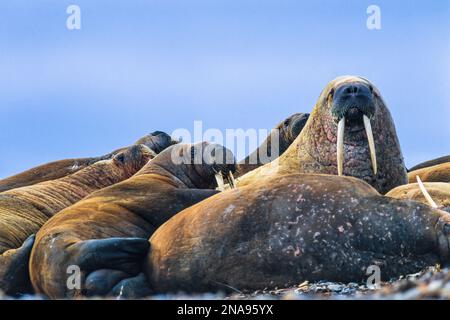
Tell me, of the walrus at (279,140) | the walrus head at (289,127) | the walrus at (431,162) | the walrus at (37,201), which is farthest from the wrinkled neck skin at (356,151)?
the walrus at (431,162)

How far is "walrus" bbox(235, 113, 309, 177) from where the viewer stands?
13.6 metres

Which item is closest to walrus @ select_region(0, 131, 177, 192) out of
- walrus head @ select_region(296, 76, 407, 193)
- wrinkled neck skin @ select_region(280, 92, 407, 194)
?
wrinkled neck skin @ select_region(280, 92, 407, 194)

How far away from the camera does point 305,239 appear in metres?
6.48

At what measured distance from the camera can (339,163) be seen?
30.5 feet

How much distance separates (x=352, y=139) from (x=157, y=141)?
602cm

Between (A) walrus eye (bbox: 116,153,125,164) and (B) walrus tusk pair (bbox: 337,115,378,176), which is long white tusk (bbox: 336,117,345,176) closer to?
(B) walrus tusk pair (bbox: 337,115,378,176)

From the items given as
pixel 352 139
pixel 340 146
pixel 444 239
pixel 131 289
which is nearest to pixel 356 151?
pixel 352 139

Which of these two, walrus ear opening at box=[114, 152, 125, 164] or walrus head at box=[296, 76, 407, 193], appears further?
walrus ear opening at box=[114, 152, 125, 164]

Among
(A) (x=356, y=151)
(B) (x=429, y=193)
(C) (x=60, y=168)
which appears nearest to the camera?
(B) (x=429, y=193)

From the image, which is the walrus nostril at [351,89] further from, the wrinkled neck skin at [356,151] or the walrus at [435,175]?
the walrus at [435,175]

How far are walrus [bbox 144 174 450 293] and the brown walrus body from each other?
56.8 inches

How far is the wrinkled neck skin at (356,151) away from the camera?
9.52m

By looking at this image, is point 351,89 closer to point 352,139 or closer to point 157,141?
point 352,139
